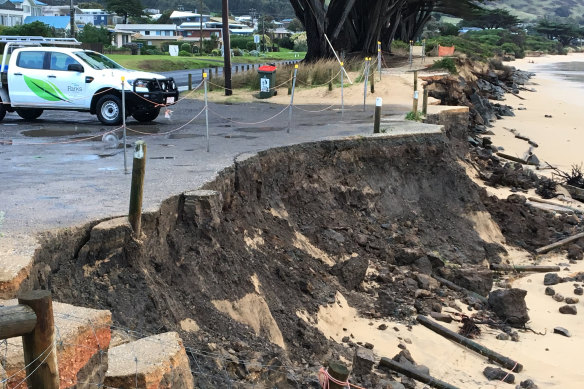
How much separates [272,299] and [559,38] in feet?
480

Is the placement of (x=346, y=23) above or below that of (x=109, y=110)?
above

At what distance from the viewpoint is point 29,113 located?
19.6m

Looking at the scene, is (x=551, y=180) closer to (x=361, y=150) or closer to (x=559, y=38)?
(x=361, y=150)

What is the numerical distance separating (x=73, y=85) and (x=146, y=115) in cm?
201

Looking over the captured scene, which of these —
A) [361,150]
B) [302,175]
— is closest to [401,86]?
[361,150]

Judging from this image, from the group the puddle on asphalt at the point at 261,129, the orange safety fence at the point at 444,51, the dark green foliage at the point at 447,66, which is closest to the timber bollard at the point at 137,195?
the puddle on asphalt at the point at 261,129

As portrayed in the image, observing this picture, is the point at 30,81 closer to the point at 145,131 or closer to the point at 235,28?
the point at 145,131

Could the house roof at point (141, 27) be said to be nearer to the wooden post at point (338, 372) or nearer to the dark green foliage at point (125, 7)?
the dark green foliage at point (125, 7)

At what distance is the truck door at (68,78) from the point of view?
18.2 metres

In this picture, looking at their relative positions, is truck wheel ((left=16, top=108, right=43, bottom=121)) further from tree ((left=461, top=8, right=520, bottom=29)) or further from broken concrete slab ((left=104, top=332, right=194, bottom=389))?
tree ((left=461, top=8, right=520, bottom=29))

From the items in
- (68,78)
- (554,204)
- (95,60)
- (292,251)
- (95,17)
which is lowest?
(554,204)

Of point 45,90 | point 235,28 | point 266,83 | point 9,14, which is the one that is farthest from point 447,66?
point 235,28

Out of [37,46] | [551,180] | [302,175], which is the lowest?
[551,180]

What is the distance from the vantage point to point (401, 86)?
27078mm
